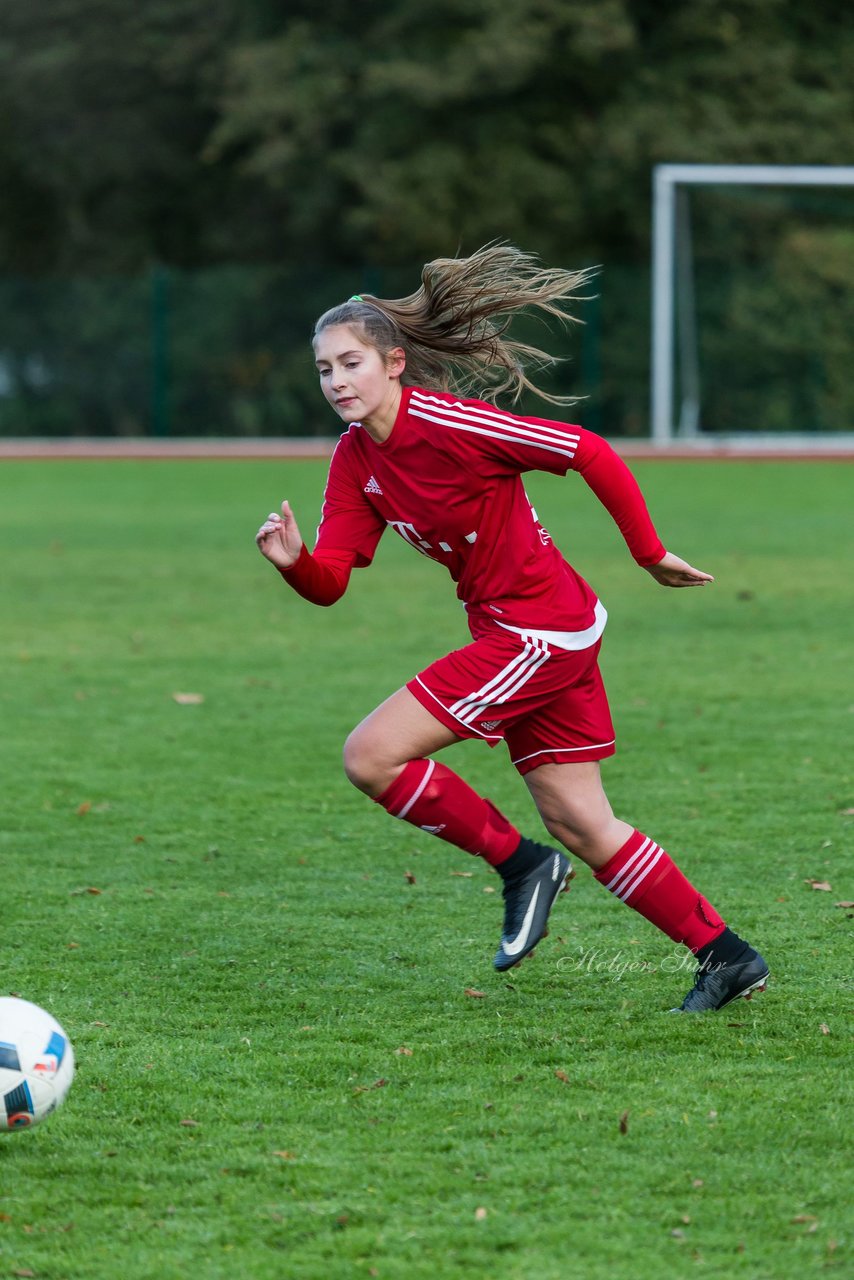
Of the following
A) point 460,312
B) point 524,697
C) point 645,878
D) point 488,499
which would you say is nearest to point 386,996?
point 645,878

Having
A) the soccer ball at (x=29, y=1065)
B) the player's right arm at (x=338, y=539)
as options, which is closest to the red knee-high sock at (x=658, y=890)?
the player's right arm at (x=338, y=539)

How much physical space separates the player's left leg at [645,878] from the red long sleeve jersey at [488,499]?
1.26 ft

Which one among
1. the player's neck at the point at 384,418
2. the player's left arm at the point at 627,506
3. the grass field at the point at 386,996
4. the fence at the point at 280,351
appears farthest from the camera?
the fence at the point at 280,351

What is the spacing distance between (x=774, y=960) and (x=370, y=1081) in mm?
1278

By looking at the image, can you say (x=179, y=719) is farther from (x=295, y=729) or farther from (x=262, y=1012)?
(x=262, y=1012)

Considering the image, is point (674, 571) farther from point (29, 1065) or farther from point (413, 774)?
point (29, 1065)

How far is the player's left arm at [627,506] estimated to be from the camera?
404 centimetres

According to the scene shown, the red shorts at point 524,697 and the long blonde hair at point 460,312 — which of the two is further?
the long blonde hair at point 460,312

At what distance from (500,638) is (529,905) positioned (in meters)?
0.66

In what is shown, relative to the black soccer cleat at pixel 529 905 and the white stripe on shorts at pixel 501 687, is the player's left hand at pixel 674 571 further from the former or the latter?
the black soccer cleat at pixel 529 905

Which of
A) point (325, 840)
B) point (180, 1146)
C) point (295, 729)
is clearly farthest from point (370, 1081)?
point (295, 729)

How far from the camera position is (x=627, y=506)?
406 cm

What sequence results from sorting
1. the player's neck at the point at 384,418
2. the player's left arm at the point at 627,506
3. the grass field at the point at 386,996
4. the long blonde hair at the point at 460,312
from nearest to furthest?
the grass field at the point at 386,996, the player's left arm at the point at 627,506, the player's neck at the point at 384,418, the long blonde hair at the point at 460,312

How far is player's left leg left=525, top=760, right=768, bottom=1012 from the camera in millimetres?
4090
